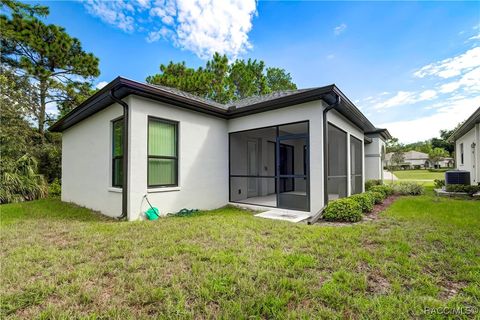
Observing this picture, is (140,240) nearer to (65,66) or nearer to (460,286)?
(460,286)

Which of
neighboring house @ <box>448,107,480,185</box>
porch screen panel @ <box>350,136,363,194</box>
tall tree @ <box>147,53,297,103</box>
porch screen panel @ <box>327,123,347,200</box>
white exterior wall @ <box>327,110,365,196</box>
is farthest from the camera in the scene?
tall tree @ <box>147,53,297,103</box>

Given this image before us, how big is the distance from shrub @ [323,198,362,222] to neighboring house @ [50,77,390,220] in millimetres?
354

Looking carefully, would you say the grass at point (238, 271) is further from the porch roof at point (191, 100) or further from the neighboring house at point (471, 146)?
the neighboring house at point (471, 146)

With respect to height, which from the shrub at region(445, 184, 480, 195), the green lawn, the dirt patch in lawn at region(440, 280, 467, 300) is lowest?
the green lawn

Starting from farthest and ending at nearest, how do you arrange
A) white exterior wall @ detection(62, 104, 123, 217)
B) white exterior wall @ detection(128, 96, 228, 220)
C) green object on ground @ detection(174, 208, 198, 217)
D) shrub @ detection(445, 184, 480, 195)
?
shrub @ detection(445, 184, 480, 195), white exterior wall @ detection(62, 104, 123, 217), green object on ground @ detection(174, 208, 198, 217), white exterior wall @ detection(128, 96, 228, 220)

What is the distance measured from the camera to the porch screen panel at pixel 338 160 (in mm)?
8250

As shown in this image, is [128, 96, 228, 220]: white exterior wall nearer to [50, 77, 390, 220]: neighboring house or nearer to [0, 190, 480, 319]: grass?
[50, 77, 390, 220]: neighboring house

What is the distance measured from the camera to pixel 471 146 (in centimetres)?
1141

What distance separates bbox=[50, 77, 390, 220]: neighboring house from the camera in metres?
5.65

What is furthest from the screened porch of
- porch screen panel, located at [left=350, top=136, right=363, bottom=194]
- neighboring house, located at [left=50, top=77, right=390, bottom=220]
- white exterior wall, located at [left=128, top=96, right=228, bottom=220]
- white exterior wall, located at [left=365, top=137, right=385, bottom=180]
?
white exterior wall, located at [left=365, top=137, right=385, bottom=180]

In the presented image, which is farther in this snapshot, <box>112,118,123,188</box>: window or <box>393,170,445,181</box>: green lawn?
<box>393,170,445,181</box>: green lawn

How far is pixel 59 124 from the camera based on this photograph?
Result: 9266 mm

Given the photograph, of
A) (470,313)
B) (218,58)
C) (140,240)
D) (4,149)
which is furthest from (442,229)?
(218,58)

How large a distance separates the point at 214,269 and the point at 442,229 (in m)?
4.63
